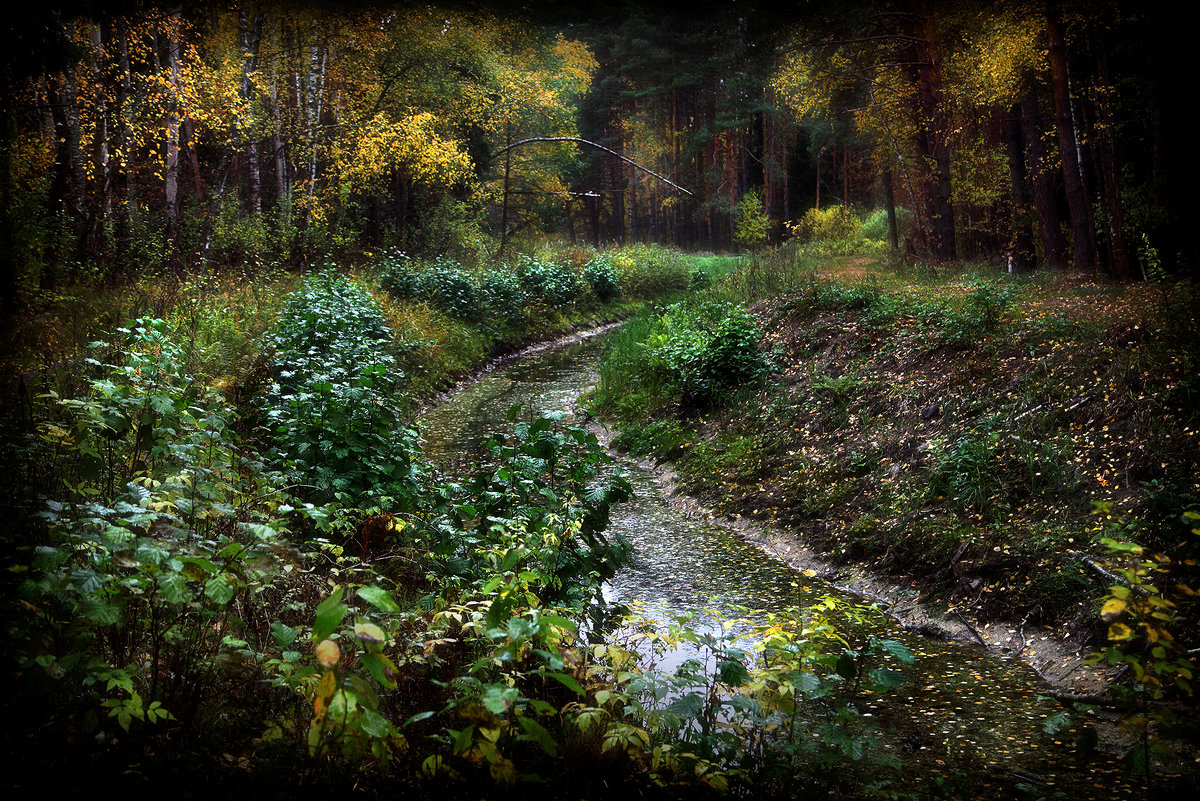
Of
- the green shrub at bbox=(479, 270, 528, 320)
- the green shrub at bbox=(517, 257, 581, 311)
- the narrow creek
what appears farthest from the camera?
the green shrub at bbox=(517, 257, 581, 311)

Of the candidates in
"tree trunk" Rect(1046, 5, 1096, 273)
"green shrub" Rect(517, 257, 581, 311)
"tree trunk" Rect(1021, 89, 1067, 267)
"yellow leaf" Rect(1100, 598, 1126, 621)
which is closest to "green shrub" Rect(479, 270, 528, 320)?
"green shrub" Rect(517, 257, 581, 311)

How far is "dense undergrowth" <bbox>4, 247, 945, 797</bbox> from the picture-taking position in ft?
6.06

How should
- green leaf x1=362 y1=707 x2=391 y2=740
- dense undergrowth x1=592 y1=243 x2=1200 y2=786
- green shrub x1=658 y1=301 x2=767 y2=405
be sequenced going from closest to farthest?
green leaf x1=362 y1=707 x2=391 y2=740 → dense undergrowth x1=592 y1=243 x2=1200 y2=786 → green shrub x1=658 y1=301 x2=767 y2=405

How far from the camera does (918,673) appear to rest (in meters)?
3.96

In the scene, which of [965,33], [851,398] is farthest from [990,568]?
[965,33]

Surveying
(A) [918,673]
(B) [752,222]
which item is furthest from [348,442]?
(B) [752,222]

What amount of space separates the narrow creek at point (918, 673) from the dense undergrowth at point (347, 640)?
287 millimetres

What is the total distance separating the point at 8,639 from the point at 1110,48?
10.1m

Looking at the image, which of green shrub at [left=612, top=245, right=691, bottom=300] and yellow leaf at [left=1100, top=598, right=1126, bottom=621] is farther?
green shrub at [left=612, top=245, right=691, bottom=300]

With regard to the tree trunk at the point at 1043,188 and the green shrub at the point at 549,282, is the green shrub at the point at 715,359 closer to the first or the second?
the tree trunk at the point at 1043,188

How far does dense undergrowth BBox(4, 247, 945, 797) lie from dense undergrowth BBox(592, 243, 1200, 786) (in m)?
1.19

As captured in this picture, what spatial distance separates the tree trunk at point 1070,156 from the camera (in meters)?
8.80

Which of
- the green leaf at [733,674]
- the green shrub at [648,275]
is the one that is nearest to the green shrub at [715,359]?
the green leaf at [733,674]

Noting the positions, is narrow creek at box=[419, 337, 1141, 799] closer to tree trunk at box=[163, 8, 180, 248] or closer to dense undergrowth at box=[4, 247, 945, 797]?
dense undergrowth at box=[4, 247, 945, 797]
